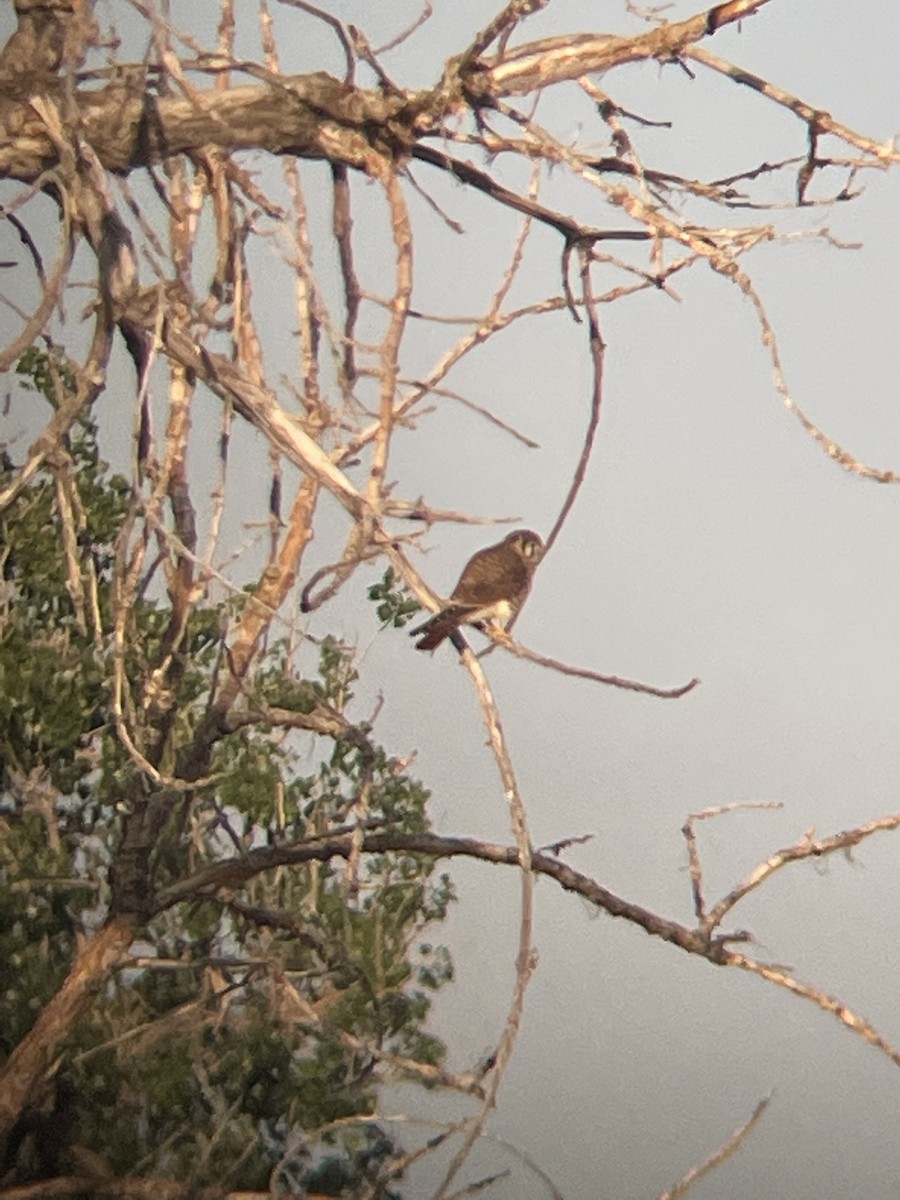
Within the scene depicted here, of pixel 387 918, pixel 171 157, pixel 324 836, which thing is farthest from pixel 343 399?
pixel 387 918

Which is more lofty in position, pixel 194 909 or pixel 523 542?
pixel 523 542

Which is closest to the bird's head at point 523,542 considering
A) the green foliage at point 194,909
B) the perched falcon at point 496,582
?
the perched falcon at point 496,582

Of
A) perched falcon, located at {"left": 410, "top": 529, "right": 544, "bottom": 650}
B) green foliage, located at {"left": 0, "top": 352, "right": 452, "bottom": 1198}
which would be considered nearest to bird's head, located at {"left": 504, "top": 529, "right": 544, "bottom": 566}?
perched falcon, located at {"left": 410, "top": 529, "right": 544, "bottom": 650}

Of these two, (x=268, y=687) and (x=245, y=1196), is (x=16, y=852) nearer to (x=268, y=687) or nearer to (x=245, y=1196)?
(x=268, y=687)

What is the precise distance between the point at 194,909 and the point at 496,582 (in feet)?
2.30

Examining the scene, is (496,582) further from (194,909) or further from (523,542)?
(194,909)

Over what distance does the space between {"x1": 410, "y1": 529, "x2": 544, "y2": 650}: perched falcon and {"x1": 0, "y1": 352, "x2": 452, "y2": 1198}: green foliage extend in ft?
0.36

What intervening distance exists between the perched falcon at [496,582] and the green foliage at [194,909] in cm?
11

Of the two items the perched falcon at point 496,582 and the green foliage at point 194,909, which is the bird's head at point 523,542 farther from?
the green foliage at point 194,909

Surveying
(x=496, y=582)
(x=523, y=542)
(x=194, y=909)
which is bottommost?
(x=194, y=909)

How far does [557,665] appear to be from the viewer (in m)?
1.06

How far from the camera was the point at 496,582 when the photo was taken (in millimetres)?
2094

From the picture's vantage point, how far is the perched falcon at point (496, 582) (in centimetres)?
191

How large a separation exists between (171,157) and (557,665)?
591 millimetres
